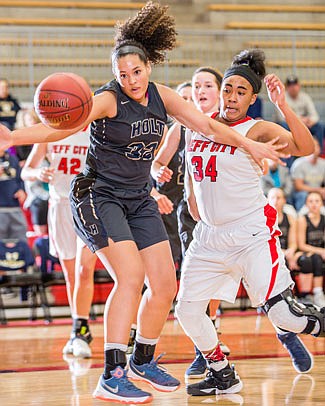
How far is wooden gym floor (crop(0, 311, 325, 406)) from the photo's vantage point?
4445mm

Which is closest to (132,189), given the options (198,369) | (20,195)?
(198,369)

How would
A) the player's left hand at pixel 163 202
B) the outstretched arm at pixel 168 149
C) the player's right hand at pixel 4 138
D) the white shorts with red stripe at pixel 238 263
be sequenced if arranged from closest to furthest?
1. the player's right hand at pixel 4 138
2. the white shorts with red stripe at pixel 238 263
3. the player's left hand at pixel 163 202
4. the outstretched arm at pixel 168 149

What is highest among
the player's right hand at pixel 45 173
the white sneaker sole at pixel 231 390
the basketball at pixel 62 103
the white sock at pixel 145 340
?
the basketball at pixel 62 103

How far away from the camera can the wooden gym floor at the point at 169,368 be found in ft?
14.6

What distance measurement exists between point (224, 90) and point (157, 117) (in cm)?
49

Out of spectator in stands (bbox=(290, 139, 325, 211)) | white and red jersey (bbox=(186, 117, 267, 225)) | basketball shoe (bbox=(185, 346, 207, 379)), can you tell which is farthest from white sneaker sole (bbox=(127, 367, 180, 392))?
spectator in stands (bbox=(290, 139, 325, 211))

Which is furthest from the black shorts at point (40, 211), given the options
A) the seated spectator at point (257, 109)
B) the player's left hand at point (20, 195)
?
the seated spectator at point (257, 109)

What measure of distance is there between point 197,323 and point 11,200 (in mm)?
4685

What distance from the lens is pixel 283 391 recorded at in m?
4.57

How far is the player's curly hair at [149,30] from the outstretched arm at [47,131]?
1.43ft

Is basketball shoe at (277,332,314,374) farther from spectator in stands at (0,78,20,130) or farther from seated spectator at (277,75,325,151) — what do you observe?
seated spectator at (277,75,325,151)

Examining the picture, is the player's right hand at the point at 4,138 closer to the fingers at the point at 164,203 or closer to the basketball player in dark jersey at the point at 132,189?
the basketball player in dark jersey at the point at 132,189

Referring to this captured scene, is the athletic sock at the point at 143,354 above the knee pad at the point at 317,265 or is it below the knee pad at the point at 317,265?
above

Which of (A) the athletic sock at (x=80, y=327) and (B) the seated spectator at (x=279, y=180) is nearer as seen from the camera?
(A) the athletic sock at (x=80, y=327)
